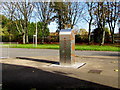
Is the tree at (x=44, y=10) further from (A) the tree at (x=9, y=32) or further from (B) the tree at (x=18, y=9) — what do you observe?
(A) the tree at (x=9, y=32)

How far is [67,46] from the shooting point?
8.52m

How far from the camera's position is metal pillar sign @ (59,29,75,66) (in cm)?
847

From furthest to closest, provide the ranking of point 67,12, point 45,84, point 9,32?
point 9,32 → point 67,12 → point 45,84

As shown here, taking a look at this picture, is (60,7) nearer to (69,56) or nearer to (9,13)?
(9,13)

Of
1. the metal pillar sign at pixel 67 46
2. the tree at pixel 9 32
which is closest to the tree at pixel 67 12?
the tree at pixel 9 32

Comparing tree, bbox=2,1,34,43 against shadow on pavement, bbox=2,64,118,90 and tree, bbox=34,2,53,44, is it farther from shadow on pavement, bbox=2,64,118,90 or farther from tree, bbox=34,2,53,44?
shadow on pavement, bbox=2,64,118,90

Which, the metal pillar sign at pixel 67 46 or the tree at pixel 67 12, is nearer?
the metal pillar sign at pixel 67 46

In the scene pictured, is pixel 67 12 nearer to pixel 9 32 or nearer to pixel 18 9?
pixel 18 9

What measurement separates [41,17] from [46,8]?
2384 mm

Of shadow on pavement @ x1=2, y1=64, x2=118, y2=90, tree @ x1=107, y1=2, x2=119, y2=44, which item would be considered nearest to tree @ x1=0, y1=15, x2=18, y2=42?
tree @ x1=107, y1=2, x2=119, y2=44

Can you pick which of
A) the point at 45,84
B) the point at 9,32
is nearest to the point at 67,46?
the point at 45,84

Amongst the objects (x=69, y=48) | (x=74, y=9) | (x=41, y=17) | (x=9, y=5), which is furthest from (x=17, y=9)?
(x=69, y=48)

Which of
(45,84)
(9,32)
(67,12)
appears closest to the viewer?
(45,84)

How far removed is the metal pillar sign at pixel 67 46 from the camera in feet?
27.8
